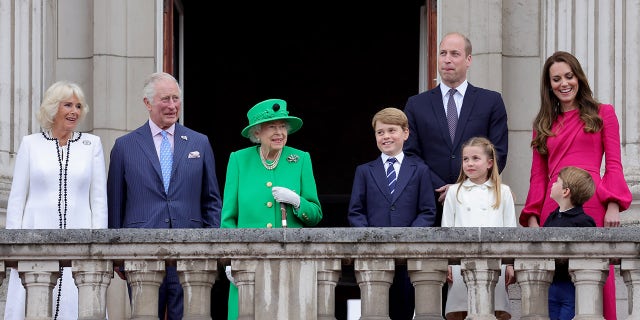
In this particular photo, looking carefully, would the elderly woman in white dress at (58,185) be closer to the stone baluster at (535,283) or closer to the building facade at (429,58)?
the stone baluster at (535,283)

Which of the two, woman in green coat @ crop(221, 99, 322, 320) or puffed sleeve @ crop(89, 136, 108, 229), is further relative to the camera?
woman in green coat @ crop(221, 99, 322, 320)

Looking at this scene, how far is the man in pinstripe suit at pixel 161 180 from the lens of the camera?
10297 millimetres

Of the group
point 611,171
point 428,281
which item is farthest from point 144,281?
point 611,171

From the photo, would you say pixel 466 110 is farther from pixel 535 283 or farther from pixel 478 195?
pixel 535 283

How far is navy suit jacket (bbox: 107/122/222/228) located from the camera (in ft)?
33.8

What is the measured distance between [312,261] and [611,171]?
1.85m

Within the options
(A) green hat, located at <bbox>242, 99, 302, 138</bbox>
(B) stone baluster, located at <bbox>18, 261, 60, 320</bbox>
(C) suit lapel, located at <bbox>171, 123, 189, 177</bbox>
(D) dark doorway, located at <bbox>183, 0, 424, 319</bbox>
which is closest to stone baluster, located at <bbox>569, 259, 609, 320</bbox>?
(A) green hat, located at <bbox>242, 99, 302, 138</bbox>

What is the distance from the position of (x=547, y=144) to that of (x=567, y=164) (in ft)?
0.57

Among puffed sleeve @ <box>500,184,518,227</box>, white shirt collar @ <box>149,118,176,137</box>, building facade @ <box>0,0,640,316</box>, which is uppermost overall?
building facade @ <box>0,0,640,316</box>

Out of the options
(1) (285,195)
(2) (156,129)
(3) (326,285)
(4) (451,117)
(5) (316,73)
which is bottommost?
(3) (326,285)

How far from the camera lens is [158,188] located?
10.3m

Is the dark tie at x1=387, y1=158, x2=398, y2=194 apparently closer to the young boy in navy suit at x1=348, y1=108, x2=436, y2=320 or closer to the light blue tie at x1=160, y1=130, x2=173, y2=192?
the young boy in navy suit at x1=348, y1=108, x2=436, y2=320

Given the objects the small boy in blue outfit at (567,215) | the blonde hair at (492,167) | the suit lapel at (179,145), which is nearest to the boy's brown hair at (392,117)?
the blonde hair at (492,167)

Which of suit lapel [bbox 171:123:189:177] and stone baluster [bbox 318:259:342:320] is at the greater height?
suit lapel [bbox 171:123:189:177]
